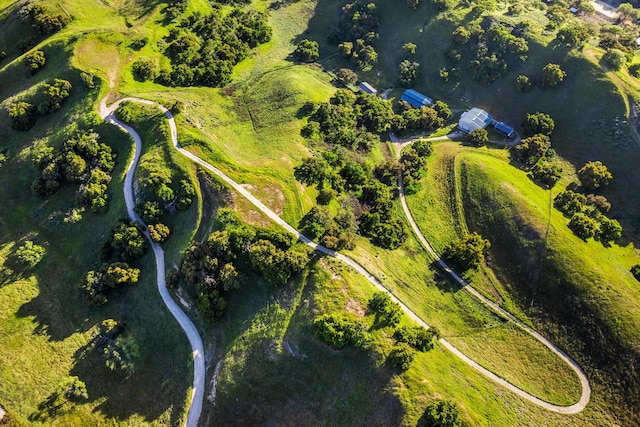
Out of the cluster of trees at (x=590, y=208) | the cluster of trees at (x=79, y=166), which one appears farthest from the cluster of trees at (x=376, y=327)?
the cluster of trees at (x=79, y=166)

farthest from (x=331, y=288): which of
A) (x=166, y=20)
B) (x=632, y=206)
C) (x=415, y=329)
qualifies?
(x=166, y=20)

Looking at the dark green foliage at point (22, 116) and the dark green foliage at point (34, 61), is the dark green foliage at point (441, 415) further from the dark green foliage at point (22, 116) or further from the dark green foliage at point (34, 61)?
the dark green foliage at point (34, 61)

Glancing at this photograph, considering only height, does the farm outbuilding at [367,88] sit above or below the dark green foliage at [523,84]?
below

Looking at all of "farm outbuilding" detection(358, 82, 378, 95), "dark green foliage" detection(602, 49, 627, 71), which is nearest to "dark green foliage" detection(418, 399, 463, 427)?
"farm outbuilding" detection(358, 82, 378, 95)

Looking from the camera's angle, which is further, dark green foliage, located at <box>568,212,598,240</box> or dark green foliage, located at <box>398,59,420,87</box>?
dark green foliage, located at <box>398,59,420,87</box>

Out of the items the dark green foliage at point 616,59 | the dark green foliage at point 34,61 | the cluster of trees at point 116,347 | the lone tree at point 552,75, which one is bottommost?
the cluster of trees at point 116,347

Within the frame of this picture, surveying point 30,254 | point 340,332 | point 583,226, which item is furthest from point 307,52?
point 340,332

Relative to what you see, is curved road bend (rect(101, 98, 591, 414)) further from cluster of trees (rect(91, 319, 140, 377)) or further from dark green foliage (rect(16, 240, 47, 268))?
cluster of trees (rect(91, 319, 140, 377))
